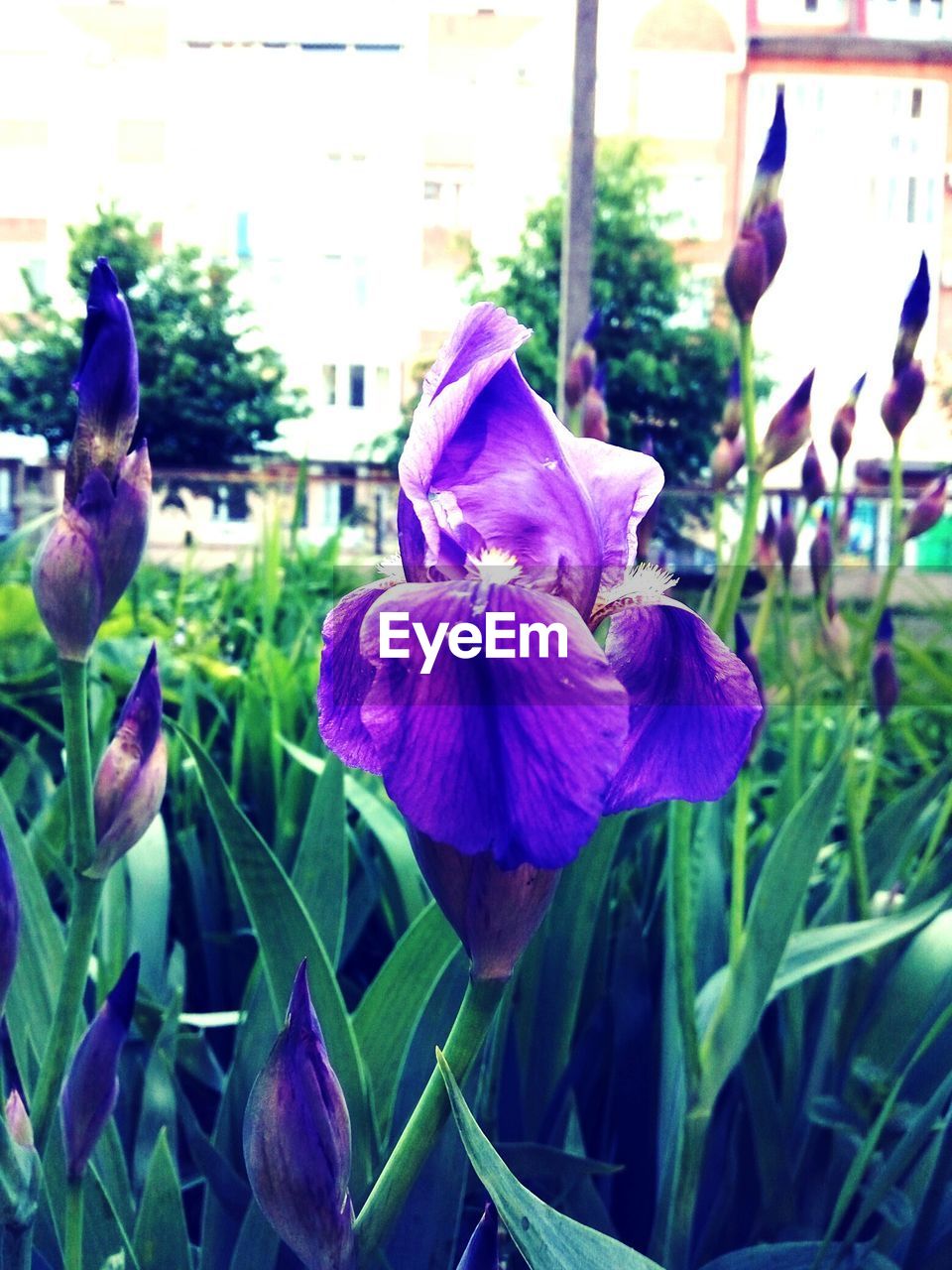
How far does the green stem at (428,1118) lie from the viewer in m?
0.24

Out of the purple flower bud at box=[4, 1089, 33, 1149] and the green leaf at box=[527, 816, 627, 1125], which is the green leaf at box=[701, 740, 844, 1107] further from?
the purple flower bud at box=[4, 1089, 33, 1149]

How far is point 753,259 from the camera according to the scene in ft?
1.72

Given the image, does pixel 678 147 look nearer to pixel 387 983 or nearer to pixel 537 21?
pixel 537 21

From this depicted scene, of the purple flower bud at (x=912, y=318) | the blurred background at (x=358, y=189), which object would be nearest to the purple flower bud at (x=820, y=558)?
the purple flower bud at (x=912, y=318)

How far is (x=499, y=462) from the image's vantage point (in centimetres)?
26

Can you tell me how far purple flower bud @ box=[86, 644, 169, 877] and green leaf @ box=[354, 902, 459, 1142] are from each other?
0.15 meters

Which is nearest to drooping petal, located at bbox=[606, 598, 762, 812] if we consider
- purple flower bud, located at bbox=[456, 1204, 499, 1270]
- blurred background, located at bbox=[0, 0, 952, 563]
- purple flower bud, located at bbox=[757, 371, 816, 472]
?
purple flower bud, located at bbox=[456, 1204, 499, 1270]

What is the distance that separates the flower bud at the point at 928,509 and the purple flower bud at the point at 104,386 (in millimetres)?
544

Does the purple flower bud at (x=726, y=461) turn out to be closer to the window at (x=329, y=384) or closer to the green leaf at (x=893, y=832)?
the green leaf at (x=893, y=832)

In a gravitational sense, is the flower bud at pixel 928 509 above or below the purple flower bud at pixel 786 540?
above

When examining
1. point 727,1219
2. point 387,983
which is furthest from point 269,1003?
point 727,1219

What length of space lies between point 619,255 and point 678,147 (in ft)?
3.34

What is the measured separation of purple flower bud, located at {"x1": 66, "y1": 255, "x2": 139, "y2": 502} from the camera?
12.3 inches

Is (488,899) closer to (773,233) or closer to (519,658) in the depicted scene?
(519,658)
